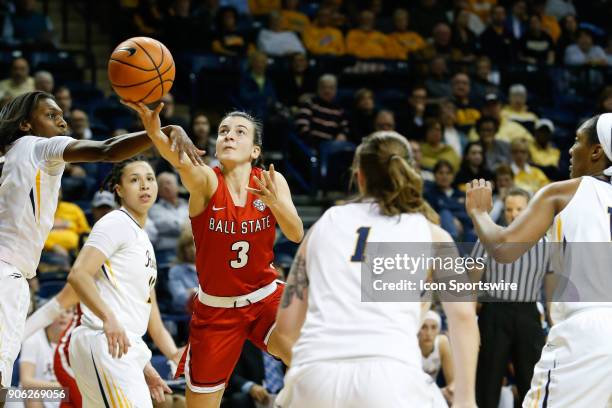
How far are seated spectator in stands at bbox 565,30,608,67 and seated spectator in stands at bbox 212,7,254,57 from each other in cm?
495

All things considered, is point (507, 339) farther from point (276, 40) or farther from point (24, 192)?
point (276, 40)

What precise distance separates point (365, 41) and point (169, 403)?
736 centimetres

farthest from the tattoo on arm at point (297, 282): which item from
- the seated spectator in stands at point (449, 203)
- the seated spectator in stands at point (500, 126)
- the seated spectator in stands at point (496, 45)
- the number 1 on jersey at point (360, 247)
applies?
the seated spectator in stands at point (496, 45)

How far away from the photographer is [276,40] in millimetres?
12766

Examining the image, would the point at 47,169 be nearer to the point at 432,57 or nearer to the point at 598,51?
the point at 432,57

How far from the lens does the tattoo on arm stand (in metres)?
4.08

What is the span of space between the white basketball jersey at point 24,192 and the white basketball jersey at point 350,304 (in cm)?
181

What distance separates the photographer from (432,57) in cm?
1345

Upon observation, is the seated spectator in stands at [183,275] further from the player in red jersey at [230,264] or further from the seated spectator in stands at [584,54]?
the seated spectator in stands at [584,54]

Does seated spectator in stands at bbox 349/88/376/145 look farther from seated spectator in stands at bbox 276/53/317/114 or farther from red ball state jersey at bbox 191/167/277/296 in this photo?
red ball state jersey at bbox 191/167/277/296

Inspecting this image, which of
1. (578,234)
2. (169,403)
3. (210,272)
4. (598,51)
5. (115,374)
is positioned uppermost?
(598,51)

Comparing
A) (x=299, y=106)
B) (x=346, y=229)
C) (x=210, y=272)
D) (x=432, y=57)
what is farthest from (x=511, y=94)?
(x=346, y=229)

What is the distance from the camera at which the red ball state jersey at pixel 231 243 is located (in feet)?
18.4

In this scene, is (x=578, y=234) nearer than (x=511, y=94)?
Yes
